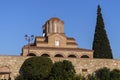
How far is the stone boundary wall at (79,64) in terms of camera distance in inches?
1392

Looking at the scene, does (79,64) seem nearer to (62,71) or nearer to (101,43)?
(62,71)

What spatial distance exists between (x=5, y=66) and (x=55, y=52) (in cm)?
1173

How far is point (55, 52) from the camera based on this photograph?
45.9m

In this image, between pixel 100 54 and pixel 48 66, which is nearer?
pixel 48 66

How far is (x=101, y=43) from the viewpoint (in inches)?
1853

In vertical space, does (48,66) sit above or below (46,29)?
below

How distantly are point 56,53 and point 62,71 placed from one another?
41.1 ft

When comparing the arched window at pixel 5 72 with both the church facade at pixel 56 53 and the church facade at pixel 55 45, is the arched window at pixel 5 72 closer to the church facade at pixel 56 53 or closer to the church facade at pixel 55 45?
the church facade at pixel 56 53

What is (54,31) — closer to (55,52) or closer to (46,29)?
(46,29)

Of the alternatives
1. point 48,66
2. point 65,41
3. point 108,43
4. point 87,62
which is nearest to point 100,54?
point 108,43

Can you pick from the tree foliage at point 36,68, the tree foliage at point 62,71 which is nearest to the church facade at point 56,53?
the tree foliage at point 36,68

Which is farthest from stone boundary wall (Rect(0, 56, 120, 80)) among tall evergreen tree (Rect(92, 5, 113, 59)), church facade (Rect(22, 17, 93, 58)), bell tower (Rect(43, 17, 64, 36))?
bell tower (Rect(43, 17, 64, 36))

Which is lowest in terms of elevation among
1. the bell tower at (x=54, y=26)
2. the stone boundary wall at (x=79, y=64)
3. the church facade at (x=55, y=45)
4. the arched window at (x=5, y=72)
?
the arched window at (x=5, y=72)

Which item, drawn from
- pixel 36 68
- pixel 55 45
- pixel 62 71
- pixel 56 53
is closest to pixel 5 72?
pixel 36 68
